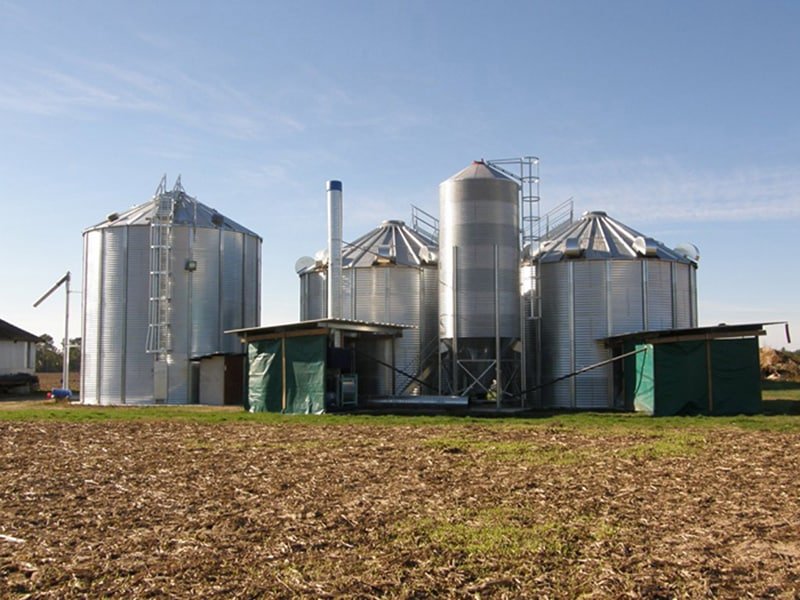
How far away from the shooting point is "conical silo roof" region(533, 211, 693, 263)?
3834cm

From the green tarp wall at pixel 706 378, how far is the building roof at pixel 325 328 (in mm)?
11354

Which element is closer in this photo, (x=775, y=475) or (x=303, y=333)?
(x=775, y=475)

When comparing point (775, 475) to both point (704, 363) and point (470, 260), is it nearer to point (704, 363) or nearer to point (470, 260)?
point (704, 363)

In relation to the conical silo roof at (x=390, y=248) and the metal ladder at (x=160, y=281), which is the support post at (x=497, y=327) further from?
the metal ladder at (x=160, y=281)

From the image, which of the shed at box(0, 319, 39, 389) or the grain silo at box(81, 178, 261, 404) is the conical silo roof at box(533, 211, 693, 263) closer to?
the grain silo at box(81, 178, 261, 404)

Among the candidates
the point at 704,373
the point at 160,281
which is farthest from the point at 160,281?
the point at 704,373

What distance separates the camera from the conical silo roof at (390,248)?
41219mm

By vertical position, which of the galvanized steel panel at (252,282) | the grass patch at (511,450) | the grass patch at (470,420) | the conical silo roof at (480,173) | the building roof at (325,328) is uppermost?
the conical silo roof at (480,173)

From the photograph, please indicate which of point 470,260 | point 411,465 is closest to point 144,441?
point 411,465

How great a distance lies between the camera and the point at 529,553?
9.89m

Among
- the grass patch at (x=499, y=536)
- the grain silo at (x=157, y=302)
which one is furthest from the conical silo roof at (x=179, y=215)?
the grass patch at (x=499, y=536)

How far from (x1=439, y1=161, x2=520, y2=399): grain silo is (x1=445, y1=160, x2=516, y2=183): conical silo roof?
0.04 m

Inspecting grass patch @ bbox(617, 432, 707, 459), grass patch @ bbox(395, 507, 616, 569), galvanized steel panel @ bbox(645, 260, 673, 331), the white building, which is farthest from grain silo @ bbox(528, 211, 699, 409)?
the white building

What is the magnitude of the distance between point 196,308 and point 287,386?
11.6 metres
